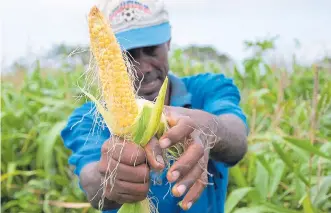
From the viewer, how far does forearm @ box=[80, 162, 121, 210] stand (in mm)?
1377

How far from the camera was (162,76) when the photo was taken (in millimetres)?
1771

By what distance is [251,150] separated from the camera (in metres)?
2.83

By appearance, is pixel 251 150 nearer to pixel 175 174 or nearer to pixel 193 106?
pixel 193 106

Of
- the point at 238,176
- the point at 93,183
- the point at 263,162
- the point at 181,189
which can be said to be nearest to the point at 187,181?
the point at 181,189

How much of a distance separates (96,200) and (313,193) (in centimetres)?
110

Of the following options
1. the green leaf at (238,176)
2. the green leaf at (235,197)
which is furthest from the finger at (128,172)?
the green leaf at (238,176)

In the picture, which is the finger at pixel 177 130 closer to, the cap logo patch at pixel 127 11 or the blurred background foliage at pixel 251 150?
the cap logo patch at pixel 127 11

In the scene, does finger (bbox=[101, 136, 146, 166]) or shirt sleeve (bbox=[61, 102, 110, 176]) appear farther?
shirt sleeve (bbox=[61, 102, 110, 176])

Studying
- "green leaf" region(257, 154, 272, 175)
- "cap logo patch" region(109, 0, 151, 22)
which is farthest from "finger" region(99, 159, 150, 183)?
"green leaf" region(257, 154, 272, 175)

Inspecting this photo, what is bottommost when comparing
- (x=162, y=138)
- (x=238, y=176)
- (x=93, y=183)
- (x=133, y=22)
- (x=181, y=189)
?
(x=238, y=176)

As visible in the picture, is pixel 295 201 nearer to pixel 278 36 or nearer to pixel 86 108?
pixel 86 108

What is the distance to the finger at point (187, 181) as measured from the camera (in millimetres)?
1086

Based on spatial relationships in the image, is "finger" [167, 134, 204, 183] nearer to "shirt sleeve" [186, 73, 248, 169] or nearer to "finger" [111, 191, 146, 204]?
"finger" [111, 191, 146, 204]

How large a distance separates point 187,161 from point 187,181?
0.05m
